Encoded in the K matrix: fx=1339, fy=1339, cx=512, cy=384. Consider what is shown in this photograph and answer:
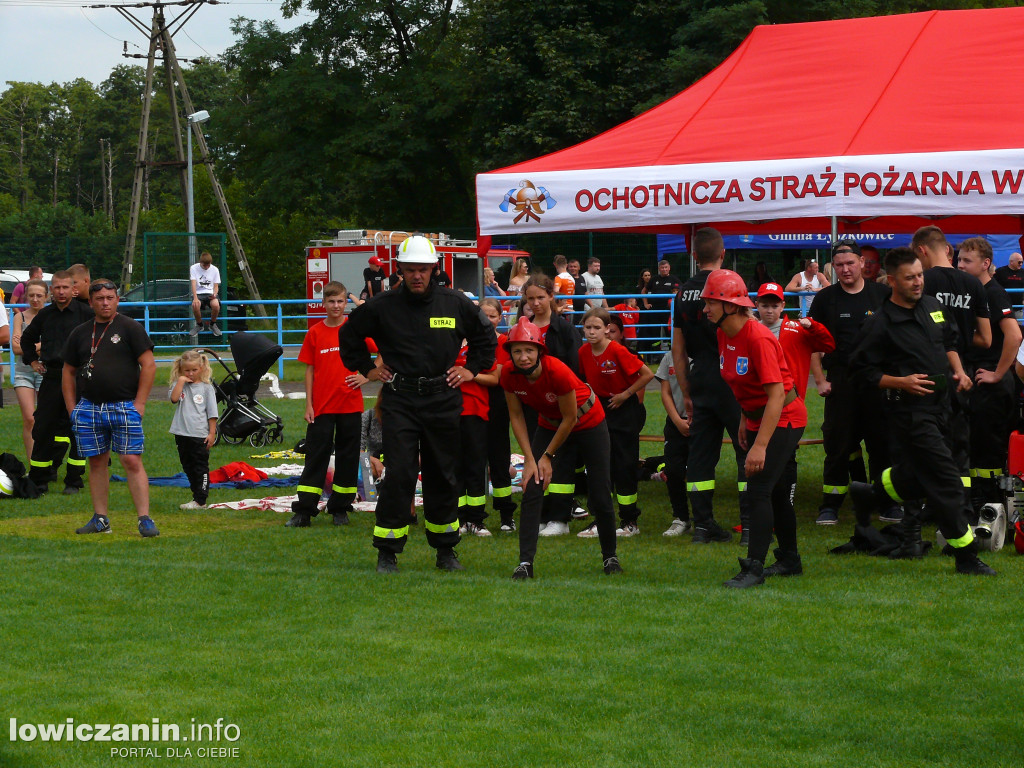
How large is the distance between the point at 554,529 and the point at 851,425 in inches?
91.9

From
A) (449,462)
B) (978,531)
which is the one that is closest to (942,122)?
(978,531)

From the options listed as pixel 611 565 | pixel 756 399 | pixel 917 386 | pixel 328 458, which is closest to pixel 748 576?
pixel 611 565

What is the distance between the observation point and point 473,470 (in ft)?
33.2

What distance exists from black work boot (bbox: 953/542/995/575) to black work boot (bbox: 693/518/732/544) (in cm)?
202

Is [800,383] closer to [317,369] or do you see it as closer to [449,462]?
[449,462]

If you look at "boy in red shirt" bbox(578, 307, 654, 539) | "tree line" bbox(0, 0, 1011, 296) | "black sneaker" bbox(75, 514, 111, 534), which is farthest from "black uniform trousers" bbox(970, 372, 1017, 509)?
"tree line" bbox(0, 0, 1011, 296)

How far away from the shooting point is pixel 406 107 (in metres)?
39.9

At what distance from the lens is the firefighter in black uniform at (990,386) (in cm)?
946

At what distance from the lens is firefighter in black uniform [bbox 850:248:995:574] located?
8.02m

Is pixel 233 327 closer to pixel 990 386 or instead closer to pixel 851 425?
pixel 851 425

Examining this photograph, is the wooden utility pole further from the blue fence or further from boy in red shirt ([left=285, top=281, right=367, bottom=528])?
boy in red shirt ([left=285, top=281, right=367, bottom=528])

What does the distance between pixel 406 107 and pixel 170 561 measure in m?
32.3

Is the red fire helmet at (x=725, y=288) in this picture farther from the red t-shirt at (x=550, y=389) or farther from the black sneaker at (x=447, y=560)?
the black sneaker at (x=447, y=560)

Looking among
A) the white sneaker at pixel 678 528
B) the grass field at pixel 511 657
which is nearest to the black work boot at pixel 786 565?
the grass field at pixel 511 657
